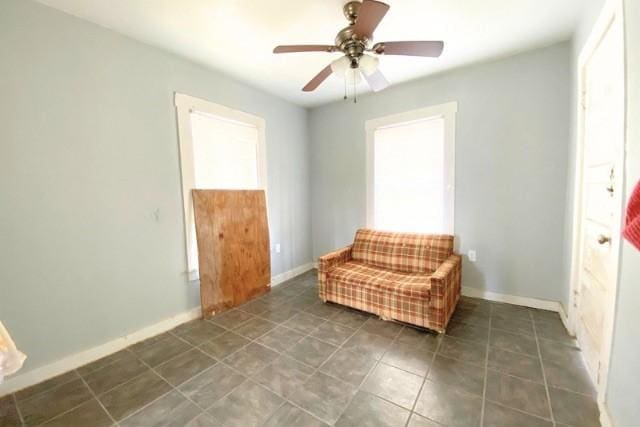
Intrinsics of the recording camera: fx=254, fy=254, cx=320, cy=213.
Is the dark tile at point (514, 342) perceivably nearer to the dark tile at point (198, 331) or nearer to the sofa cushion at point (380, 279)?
the sofa cushion at point (380, 279)

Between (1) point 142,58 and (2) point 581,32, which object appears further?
(1) point 142,58

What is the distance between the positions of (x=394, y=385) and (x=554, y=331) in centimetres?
158

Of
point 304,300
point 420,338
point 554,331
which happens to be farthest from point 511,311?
point 304,300

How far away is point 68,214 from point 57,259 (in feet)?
1.07

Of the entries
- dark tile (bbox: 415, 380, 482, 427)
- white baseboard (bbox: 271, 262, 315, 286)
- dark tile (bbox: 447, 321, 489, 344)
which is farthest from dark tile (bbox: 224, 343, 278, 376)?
dark tile (bbox: 447, 321, 489, 344)

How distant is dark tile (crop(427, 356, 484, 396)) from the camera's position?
1.59m

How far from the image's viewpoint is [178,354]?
2020mm

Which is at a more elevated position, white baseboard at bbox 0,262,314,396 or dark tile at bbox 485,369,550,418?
white baseboard at bbox 0,262,314,396

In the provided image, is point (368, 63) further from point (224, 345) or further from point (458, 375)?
point (224, 345)

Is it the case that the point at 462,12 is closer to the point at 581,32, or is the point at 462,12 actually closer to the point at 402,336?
the point at 581,32

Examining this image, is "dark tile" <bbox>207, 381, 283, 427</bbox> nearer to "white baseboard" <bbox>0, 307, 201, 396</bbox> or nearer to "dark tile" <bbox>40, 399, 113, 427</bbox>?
"dark tile" <bbox>40, 399, 113, 427</bbox>

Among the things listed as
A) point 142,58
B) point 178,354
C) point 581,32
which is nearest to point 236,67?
point 142,58

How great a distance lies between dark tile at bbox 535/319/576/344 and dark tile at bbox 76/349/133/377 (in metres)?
3.37

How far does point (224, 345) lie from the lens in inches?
83.8
